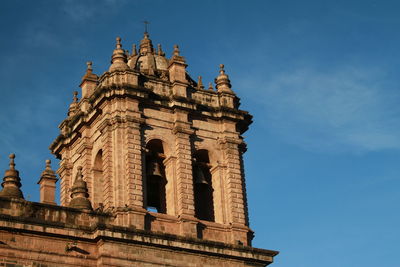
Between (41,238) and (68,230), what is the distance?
946 millimetres

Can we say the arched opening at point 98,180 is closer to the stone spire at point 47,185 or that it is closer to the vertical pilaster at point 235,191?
the stone spire at point 47,185

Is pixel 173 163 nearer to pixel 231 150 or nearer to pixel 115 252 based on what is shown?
pixel 231 150

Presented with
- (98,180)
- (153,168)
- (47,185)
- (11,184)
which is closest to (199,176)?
(153,168)

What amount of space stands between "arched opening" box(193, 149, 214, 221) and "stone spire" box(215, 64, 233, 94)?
9.93ft

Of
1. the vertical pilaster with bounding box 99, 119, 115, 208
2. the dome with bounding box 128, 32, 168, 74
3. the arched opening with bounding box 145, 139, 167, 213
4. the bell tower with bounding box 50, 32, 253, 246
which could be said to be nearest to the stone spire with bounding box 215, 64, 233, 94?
the bell tower with bounding box 50, 32, 253, 246

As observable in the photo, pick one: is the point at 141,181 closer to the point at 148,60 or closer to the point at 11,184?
the point at 11,184

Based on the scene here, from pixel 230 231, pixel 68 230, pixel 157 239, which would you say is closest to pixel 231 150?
pixel 230 231

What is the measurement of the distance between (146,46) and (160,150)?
6.38 metres

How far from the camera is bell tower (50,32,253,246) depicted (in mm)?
33062

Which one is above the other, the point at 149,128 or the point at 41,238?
the point at 149,128

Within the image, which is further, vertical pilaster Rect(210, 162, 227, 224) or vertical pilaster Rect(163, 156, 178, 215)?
vertical pilaster Rect(210, 162, 227, 224)

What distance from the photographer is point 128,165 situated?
33062 millimetres

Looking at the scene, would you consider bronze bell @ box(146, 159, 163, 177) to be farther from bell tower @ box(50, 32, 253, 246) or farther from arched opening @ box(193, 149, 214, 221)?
arched opening @ box(193, 149, 214, 221)

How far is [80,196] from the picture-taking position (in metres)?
32.7
